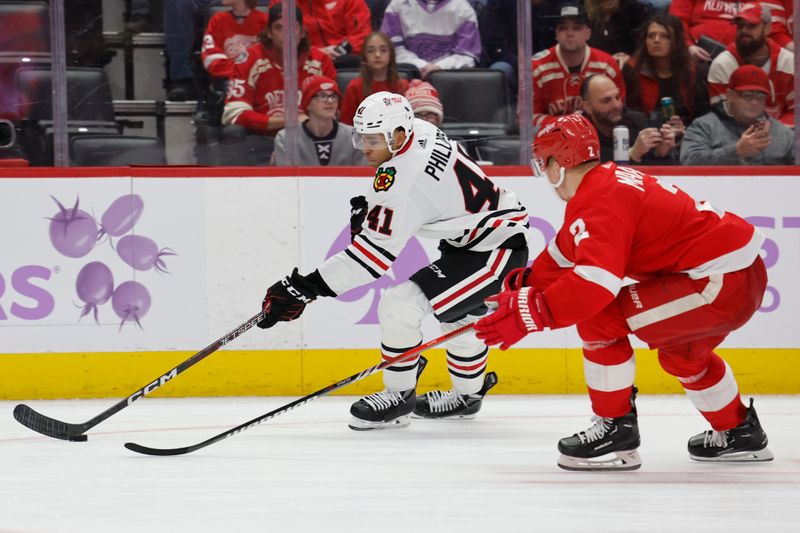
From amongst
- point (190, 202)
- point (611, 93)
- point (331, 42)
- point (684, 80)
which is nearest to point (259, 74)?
point (331, 42)

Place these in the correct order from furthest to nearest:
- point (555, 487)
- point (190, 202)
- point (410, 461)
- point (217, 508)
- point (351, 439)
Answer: point (190, 202), point (351, 439), point (410, 461), point (555, 487), point (217, 508)

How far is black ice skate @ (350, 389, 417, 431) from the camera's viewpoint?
371 centimetres

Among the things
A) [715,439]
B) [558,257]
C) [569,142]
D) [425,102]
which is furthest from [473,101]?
[715,439]

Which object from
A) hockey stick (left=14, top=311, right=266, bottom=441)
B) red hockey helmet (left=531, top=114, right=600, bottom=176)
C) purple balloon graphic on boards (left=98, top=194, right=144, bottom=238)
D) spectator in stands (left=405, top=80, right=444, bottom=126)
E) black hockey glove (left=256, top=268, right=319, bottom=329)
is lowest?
hockey stick (left=14, top=311, right=266, bottom=441)

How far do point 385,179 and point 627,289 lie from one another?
3.14 feet

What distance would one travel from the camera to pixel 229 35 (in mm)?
4672

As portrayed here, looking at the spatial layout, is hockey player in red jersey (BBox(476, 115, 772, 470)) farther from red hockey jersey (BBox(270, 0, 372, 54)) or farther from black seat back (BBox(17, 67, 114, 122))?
black seat back (BBox(17, 67, 114, 122))

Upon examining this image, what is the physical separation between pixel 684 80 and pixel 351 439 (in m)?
2.29

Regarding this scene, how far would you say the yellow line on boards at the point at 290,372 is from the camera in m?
4.51

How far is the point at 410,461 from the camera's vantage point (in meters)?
3.19

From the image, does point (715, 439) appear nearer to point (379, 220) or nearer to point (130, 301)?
point (379, 220)

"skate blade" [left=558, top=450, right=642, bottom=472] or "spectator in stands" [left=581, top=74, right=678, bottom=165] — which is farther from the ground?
"spectator in stands" [left=581, top=74, right=678, bottom=165]

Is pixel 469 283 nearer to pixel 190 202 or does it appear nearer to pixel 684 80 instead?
pixel 190 202

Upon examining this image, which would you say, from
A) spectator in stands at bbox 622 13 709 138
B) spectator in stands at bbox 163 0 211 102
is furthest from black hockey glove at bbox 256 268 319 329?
spectator in stands at bbox 622 13 709 138
